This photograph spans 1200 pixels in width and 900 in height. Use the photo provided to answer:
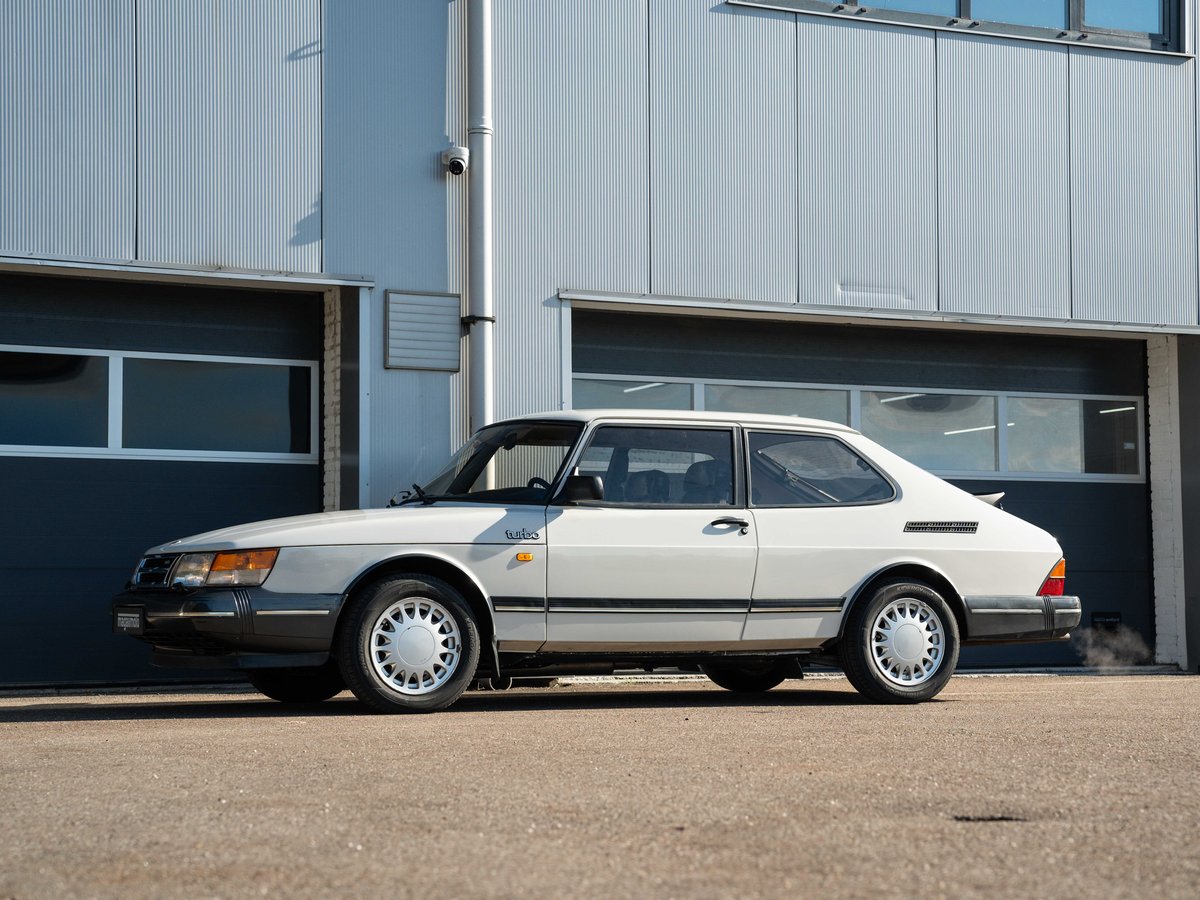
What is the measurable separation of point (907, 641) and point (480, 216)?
4.81 meters

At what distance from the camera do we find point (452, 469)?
9.48 metres

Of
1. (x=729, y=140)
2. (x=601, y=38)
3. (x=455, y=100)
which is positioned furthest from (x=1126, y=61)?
(x=455, y=100)

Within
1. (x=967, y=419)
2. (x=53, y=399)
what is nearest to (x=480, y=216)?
(x=53, y=399)

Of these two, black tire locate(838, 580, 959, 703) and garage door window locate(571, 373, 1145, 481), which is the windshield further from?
garage door window locate(571, 373, 1145, 481)

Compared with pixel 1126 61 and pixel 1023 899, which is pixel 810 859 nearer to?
pixel 1023 899

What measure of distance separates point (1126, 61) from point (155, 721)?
10481mm

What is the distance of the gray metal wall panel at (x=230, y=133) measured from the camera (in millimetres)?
11539

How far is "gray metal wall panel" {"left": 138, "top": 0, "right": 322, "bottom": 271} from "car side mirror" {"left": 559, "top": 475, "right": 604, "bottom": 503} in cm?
397

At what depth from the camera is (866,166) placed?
13.6 m

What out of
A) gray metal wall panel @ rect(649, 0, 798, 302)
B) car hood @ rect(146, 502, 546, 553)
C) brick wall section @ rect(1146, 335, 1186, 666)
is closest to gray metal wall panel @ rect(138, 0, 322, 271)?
gray metal wall panel @ rect(649, 0, 798, 302)

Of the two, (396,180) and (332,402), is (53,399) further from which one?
(396,180)

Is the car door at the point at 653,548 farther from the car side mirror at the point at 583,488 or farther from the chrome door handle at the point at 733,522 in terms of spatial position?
the car side mirror at the point at 583,488

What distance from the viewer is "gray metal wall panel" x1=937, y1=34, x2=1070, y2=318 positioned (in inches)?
547

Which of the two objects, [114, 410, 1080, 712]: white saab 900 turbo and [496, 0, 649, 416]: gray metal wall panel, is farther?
[496, 0, 649, 416]: gray metal wall panel
